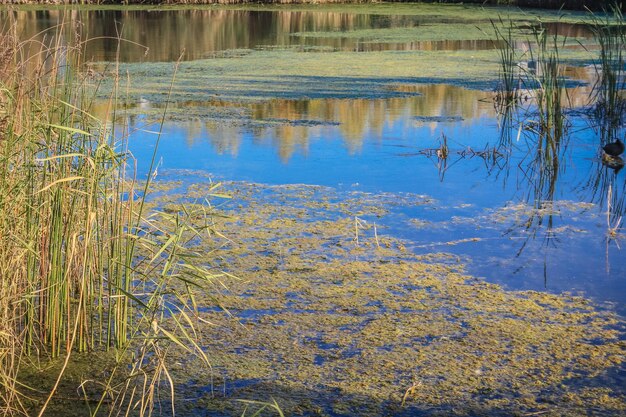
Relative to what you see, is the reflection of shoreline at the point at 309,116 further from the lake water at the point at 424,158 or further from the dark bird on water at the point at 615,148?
the dark bird on water at the point at 615,148

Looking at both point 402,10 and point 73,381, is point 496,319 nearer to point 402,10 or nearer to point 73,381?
point 73,381

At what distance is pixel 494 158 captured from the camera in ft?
15.0

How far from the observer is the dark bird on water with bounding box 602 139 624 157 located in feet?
14.7

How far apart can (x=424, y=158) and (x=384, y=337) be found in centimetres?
231

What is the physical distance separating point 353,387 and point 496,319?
0.59 metres

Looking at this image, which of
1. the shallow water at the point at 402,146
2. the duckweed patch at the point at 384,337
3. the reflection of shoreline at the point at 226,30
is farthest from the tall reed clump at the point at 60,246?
the reflection of shoreline at the point at 226,30

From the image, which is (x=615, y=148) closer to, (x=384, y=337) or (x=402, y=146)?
(x=402, y=146)

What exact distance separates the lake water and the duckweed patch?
0.21m

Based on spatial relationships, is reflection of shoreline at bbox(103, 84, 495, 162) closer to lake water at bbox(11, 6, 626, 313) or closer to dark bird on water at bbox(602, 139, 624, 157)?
lake water at bbox(11, 6, 626, 313)

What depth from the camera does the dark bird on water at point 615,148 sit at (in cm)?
449

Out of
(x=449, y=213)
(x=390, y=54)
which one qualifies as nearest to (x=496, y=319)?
(x=449, y=213)

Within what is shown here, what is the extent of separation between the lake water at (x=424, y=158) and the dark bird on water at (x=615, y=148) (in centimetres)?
9

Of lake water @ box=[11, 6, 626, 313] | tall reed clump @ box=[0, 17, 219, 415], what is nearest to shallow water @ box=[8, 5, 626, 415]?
lake water @ box=[11, 6, 626, 313]

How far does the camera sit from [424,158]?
179 inches
